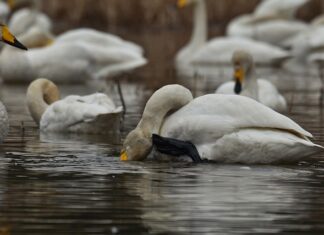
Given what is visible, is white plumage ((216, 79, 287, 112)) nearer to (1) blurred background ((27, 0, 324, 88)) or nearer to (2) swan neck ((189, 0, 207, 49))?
(2) swan neck ((189, 0, 207, 49))

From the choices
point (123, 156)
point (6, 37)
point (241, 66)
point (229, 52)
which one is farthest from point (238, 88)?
point (229, 52)

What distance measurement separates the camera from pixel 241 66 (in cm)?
1351

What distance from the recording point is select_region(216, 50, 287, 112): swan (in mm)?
13170

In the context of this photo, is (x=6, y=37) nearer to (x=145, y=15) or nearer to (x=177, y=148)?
(x=177, y=148)

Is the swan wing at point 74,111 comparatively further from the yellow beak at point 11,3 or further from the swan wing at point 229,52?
the yellow beak at point 11,3

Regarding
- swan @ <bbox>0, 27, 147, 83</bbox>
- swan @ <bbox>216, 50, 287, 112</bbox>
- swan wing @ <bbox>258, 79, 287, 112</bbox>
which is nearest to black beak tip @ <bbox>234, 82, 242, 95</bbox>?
swan @ <bbox>216, 50, 287, 112</bbox>

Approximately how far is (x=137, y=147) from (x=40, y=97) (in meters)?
3.16

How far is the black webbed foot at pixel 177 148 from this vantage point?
9336 mm

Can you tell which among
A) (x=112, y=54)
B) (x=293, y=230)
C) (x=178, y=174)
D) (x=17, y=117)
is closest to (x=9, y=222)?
(x=293, y=230)

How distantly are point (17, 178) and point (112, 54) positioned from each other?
438 inches

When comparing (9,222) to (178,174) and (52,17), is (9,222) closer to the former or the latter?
(178,174)

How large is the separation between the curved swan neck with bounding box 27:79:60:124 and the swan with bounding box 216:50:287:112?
6.23ft

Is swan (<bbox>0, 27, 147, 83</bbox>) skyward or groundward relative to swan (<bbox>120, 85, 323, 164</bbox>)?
groundward

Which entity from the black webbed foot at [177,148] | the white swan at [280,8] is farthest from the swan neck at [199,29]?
the black webbed foot at [177,148]
